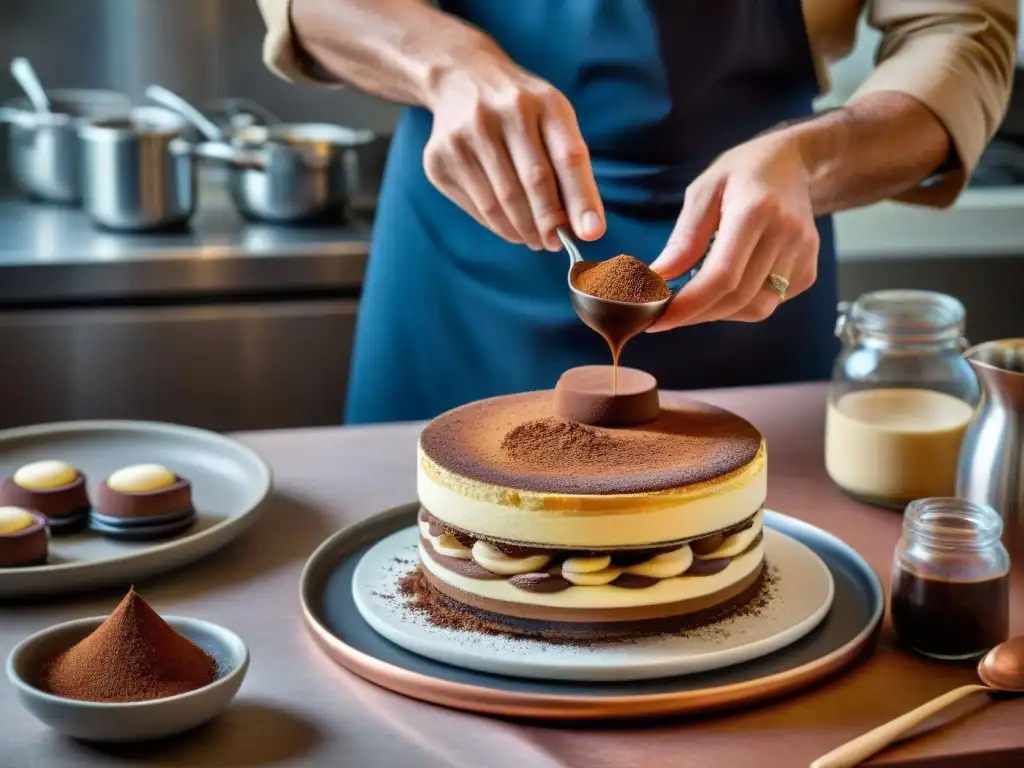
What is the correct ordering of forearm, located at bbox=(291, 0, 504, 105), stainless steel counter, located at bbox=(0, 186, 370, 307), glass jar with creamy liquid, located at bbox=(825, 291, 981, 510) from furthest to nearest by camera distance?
1. stainless steel counter, located at bbox=(0, 186, 370, 307)
2. forearm, located at bbox=(291, 0, 504, 105)
3. glass jar with creamy liquid, located at bbox=(825, 291, 981, 510)

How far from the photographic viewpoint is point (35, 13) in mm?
3176

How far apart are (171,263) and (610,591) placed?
1701mm

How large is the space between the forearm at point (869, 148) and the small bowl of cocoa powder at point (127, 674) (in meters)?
0.88

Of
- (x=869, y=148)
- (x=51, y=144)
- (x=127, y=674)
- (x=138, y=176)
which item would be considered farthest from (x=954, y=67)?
(x=51, y=144)

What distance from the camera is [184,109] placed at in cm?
301

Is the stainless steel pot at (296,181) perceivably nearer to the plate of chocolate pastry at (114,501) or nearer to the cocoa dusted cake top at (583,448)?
the plate of chocolate pastry at (114,501)

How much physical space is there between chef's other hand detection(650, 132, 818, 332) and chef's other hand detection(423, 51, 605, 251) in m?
0.10

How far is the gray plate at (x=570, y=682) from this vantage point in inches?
40.3

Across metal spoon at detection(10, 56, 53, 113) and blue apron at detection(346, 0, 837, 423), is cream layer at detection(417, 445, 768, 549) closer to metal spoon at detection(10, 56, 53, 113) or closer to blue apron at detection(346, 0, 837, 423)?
blue apron at detection(346, 0, 837, 423)

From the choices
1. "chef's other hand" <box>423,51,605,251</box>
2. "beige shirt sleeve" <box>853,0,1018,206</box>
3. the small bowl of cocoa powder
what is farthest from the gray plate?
"beige shirt sleeve" <box>853,0,1018,206</box>

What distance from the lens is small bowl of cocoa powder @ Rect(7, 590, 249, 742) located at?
956 millimetres

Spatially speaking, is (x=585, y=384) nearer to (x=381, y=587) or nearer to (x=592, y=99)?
(x=381, y=587)

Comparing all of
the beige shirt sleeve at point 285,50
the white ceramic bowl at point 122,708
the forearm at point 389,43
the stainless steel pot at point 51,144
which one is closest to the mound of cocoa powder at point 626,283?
the forearm at point 389,43

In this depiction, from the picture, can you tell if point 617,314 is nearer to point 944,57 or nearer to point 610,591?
point 610,591
